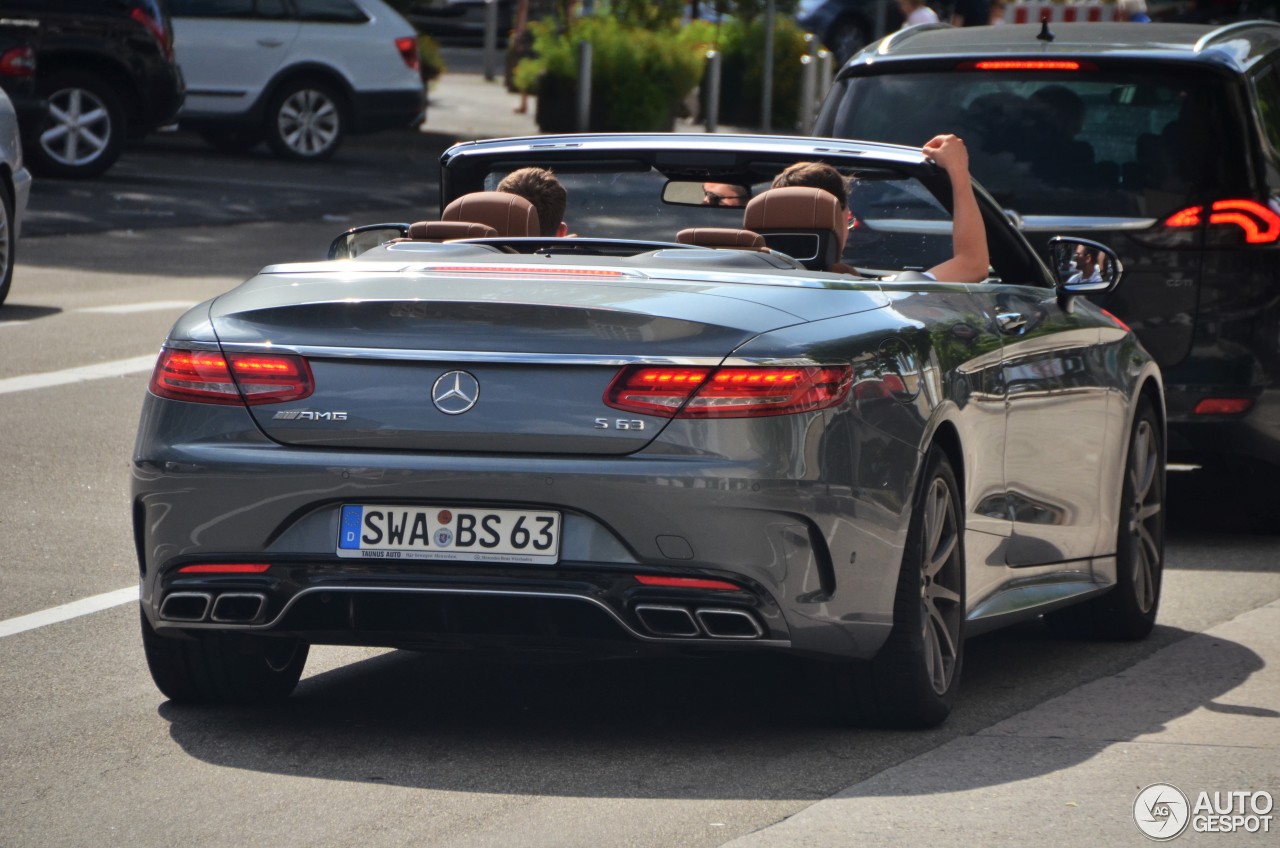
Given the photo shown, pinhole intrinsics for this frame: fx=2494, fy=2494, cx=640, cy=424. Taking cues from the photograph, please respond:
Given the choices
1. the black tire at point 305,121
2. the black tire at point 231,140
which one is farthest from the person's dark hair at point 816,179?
the black tire at point 231,140

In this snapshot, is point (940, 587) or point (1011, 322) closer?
point (940, 587)

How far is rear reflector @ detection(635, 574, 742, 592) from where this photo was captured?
5.15m

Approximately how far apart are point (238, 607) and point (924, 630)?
60.0 inches

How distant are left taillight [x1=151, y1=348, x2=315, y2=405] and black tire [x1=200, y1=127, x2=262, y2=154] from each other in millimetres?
21884

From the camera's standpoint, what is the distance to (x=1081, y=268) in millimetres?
6980

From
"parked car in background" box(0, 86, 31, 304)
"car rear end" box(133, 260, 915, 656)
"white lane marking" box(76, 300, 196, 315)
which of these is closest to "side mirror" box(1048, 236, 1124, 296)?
"car rear end" box(133, 260, 915, 656)

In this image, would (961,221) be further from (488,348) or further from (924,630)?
(488,348)

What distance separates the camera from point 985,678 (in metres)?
6.55

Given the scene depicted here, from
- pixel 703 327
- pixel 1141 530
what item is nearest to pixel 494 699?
pixel 703 327

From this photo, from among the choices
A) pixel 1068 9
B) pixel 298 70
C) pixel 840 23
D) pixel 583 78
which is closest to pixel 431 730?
pixel 298 70

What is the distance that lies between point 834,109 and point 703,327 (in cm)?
446

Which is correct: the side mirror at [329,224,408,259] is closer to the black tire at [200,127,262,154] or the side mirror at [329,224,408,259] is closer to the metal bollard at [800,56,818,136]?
the black tire at [200,127,262,154]

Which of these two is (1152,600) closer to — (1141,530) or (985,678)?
(1141,530)

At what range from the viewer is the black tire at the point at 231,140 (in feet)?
88.8
